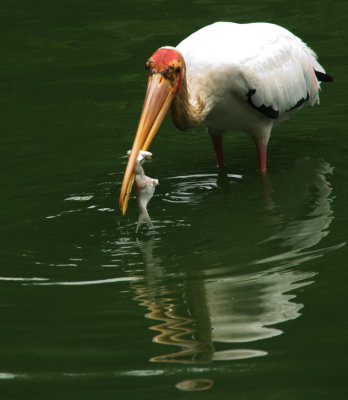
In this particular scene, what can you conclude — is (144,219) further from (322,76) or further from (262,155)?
(322,76)

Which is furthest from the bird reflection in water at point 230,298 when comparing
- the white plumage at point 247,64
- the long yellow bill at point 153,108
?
the white plumage at point 247,64

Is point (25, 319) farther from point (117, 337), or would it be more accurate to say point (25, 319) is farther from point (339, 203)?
point (339, 203)

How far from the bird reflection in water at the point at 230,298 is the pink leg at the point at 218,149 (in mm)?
1621

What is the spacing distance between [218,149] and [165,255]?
247 cm

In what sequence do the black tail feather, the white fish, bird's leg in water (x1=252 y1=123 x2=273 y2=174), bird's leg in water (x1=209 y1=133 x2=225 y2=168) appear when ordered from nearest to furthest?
the white fish < bird's leg in water (x1=252 y1=123 x2=273 y2=174) < bird's leg in water (x1=209 y1=133 x2=225 y2=168) < the black tail feather

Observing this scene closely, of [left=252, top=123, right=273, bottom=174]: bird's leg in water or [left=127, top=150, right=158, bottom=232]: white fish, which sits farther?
[left=252, top=123, right=273, bottom=174]: bird's leg in water

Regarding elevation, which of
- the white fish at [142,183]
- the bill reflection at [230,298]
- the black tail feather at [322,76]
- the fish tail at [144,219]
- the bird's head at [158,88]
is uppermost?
the bird's head at [158,88]

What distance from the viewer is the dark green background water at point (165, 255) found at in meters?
4.60

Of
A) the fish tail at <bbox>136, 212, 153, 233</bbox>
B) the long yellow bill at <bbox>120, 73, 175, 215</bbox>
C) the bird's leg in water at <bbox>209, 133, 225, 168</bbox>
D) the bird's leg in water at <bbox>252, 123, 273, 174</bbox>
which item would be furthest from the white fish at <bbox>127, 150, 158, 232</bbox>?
the bird's leg in water at <bbox>209, 133, 225, 168</bbox>

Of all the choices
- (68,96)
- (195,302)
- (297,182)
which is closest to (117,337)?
(195,302)

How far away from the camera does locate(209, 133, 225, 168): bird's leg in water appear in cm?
851

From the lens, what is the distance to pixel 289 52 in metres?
8.23

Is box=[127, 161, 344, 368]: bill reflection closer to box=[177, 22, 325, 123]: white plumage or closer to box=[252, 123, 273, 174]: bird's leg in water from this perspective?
box=[177, 22, 325, 123]: white plumage

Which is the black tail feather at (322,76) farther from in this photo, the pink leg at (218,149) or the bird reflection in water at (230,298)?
the bird reflection in water at (230,298)
